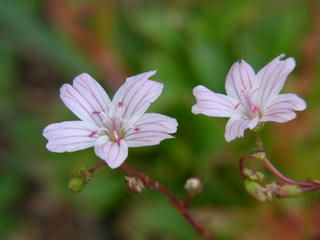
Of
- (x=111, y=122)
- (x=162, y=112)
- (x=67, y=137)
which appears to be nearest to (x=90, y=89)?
(x=111, y=122)

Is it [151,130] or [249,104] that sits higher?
[151,130]

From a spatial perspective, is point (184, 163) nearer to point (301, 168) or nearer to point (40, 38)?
point (301, 168)

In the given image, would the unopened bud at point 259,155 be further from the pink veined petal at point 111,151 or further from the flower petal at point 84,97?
the flower petal at point 84,97

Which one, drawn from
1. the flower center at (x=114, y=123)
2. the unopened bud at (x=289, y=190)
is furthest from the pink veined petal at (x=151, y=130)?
the unopened bud at (x=289, y=190)

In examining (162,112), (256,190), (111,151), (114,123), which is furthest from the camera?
(162,112)

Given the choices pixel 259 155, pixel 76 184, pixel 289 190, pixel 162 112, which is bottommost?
pixel 162 112

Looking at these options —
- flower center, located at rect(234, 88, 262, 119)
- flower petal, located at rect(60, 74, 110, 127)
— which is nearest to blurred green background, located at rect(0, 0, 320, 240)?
flower center, located at rect(234, 88, 262, 119)

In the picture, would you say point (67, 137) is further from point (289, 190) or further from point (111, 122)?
point (289, 190)

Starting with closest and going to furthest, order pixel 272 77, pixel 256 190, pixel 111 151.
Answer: pixel 111 151 → pixel 256 190 → pixel 272 77

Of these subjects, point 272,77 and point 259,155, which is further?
point 272,77
